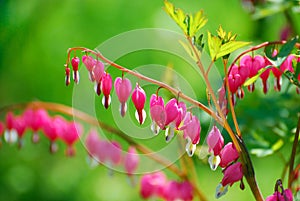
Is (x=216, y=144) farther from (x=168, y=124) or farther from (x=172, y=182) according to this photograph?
(x=172, y=182)

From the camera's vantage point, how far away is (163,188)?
169cm

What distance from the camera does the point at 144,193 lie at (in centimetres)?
168

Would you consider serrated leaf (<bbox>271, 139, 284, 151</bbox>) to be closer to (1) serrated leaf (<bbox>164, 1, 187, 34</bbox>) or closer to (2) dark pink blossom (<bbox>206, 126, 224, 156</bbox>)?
(2) dark pink blossom (<bbox>206, 126, 224, 156</bbox>)

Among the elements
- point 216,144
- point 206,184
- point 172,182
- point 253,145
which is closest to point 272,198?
point 216,144

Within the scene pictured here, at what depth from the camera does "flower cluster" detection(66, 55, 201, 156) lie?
3.40ft

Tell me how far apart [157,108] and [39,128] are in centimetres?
77

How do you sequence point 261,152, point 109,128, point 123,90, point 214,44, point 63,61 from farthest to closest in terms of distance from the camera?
point 63,61 → point 109,128 → point 261,152 → point 123,90 → point 214,44

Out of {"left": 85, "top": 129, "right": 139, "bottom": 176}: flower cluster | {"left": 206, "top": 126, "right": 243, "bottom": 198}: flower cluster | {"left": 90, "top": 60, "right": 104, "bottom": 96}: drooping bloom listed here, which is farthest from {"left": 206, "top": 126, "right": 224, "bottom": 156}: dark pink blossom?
{"left": 85, "top": 129, "right": 139, "bottom": 176}: flower cluster

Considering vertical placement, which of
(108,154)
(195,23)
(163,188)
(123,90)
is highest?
(195,23)

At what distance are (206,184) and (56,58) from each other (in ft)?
4.37

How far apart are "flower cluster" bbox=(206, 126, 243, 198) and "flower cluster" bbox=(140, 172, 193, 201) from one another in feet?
1.65

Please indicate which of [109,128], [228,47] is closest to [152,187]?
[109,128]

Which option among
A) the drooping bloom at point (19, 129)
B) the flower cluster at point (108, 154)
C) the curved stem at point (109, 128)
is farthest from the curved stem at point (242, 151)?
the drooping bloom at point (19, 129)

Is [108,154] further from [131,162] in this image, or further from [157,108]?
[157,108]
